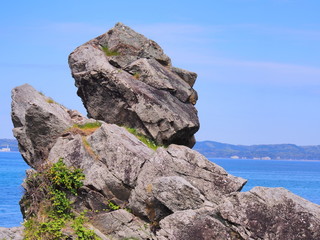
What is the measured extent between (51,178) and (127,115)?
17.6 ft

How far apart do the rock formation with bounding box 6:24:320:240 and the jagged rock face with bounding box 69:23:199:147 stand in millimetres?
48

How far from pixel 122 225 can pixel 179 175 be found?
2.85 meters

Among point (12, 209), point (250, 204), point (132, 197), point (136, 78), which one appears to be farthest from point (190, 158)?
point (12, 209)

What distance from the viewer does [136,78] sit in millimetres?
Answer: 27156

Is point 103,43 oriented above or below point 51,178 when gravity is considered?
above

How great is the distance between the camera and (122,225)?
21.4m

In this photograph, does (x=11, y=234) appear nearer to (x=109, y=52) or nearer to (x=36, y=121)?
(x=36, y=121)

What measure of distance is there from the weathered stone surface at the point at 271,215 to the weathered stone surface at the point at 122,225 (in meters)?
3.69

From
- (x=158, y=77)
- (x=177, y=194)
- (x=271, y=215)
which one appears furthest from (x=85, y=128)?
(x=271, y=215)

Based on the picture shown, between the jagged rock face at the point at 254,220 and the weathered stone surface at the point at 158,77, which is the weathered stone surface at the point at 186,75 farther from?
the jagged rock face at the point at 254,220

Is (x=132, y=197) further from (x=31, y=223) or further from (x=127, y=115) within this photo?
(x=127, y=115)

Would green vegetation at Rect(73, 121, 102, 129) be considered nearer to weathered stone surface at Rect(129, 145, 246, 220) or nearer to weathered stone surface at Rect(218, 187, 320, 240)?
weathered stone surface at Rect(129, 145, 246, 220)

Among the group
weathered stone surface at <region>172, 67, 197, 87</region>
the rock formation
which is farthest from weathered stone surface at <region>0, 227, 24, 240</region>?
weathered stone surface at <region>172, 67, 197, 87</region>

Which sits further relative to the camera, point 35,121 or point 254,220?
point 35,121
